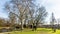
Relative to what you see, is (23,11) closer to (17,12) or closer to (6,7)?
(17,12)

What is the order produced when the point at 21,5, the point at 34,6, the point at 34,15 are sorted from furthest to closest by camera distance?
the point at 34,15 < the point at 34,6 < the point at 21,5

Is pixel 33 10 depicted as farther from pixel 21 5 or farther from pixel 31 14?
pixel 21 5

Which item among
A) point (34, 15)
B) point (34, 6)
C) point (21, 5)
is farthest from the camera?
point (34, 15)

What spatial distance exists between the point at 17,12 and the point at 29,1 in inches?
214

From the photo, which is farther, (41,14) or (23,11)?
(41,14)

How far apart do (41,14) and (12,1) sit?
1406 cm

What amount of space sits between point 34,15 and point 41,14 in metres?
2.99

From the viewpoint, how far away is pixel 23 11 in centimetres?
4566

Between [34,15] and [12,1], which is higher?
[12,1]

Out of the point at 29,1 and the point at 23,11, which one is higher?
the point at 29,1

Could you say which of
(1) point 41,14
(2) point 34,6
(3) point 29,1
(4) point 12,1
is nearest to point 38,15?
(1) point 41,14

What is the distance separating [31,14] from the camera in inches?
1984

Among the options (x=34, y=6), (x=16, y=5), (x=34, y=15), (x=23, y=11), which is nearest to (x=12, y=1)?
(x=16, y=5)

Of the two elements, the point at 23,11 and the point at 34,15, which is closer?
the point at 23,11
